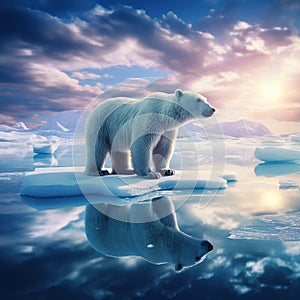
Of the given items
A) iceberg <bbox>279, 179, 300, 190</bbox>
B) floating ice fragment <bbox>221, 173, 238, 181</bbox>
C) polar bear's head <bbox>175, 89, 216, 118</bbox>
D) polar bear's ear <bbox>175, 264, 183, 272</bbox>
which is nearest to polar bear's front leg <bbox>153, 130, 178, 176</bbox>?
polar bear's head <bbox>175, 89, 216, 118</bbox>

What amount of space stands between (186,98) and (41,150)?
37.4 feet

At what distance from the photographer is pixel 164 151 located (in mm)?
4965

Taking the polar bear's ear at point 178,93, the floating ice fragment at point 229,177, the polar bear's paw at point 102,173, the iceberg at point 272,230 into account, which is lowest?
the iceberg at point 272,230

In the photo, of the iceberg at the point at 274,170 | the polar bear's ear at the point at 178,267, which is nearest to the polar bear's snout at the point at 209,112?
the polar bear's ear at the point at 178,267

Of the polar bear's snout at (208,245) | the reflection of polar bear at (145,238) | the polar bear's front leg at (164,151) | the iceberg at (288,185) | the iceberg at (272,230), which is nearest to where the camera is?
the reflection of polar bear at (145,238)

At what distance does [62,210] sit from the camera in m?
3.61

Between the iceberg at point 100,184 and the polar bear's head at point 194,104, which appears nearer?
the iceberg at point 100,184

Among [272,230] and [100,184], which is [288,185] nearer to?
[272,230]

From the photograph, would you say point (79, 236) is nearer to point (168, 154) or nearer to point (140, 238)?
point (140, 238)

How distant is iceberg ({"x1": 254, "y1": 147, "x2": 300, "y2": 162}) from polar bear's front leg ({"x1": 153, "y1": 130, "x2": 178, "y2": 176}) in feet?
20.7

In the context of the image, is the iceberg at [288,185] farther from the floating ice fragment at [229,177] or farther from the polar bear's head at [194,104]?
the polar bear's head at [194,104]

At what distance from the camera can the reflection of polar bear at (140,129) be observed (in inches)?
175

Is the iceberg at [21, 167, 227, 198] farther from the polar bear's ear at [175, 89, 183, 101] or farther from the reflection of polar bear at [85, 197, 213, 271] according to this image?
the polar bear's ear at [175, 89, 183, 101]

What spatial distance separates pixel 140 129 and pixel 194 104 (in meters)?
0.85
